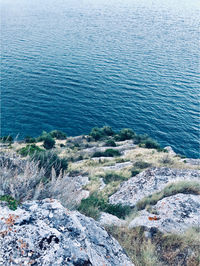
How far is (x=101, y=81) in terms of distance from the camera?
5634 cm

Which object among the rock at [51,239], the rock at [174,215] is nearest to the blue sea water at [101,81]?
the rock at [174,215]

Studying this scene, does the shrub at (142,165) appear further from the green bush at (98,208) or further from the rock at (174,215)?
the green bush at (98,208)

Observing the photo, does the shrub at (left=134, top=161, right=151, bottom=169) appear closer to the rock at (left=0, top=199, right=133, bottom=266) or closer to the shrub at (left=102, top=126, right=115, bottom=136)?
the rock at (left=0, top=199, right=133, bottom=266)

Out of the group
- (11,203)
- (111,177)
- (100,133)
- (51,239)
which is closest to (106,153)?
(111,177)

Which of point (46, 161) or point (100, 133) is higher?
point (46, 161)

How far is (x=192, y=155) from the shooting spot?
128ft

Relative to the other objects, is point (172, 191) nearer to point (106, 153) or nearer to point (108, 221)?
point (108, 221)

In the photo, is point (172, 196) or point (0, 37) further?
point (0, 37)

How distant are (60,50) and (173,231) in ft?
237

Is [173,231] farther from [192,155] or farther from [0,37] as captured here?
[0,37]

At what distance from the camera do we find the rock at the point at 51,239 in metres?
3.86

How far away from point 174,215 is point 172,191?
2.51m

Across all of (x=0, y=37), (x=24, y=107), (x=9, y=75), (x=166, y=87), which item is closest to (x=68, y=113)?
(x=24, y=107)

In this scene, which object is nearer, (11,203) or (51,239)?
(51,239)
